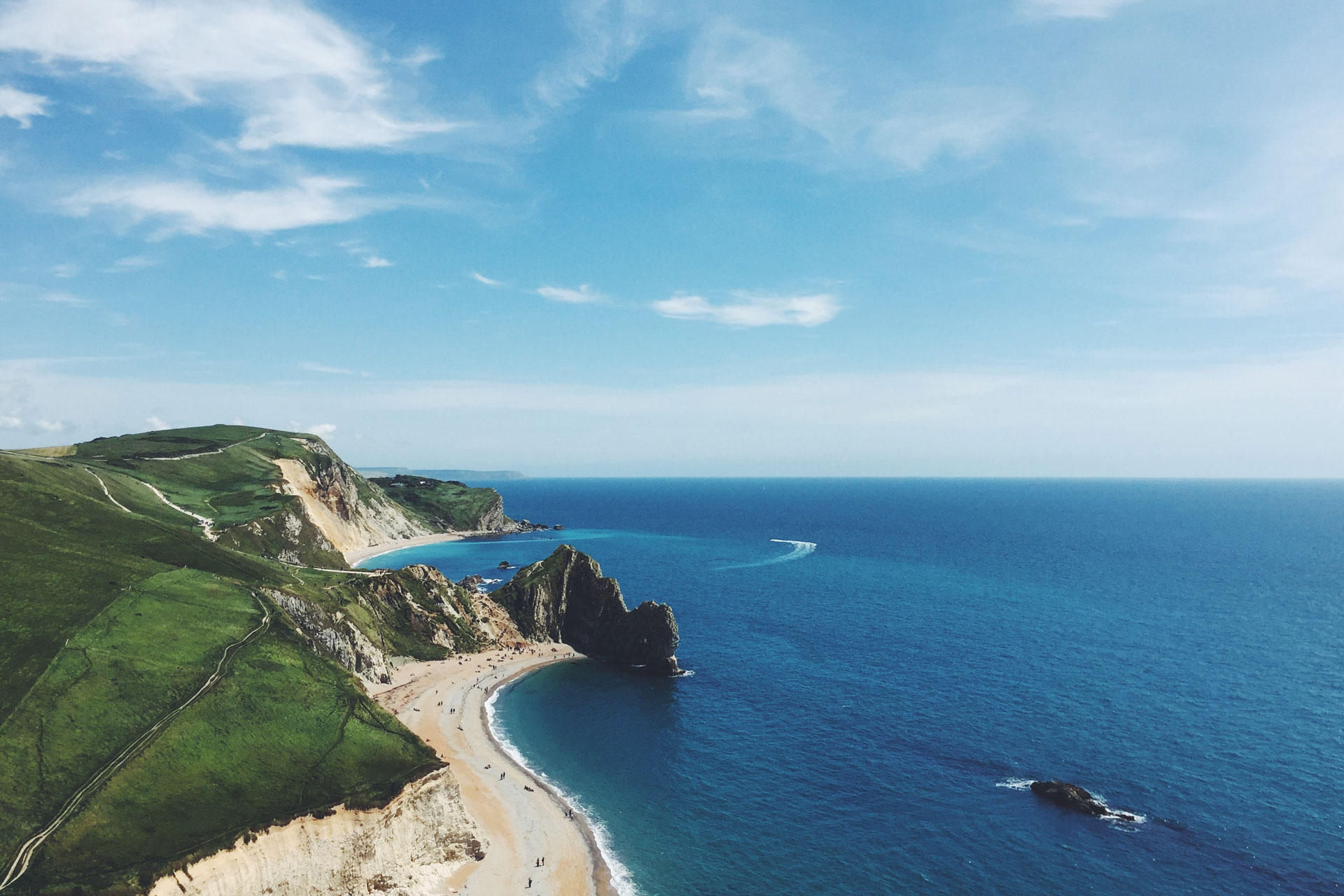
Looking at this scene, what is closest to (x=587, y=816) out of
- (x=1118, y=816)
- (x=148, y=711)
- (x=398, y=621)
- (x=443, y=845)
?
(x=443, y=845)

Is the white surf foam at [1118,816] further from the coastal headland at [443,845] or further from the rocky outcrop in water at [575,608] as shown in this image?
the rocky outcrop in water at [575,608]

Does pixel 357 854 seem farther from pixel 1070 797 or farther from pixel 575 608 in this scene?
pixel 575 608

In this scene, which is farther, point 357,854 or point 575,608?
point 575,608

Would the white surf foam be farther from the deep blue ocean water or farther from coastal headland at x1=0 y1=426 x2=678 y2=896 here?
coastal headland at x1=0 y1=426 x2=678 y2=896

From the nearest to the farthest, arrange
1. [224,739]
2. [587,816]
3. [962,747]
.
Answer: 1. [224,739]
2. [587,816]
3. [962,747]

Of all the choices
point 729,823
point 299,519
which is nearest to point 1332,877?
point 729,823

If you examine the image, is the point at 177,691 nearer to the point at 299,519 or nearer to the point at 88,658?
the point at 88,658

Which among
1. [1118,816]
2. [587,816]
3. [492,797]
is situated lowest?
[587,816]
